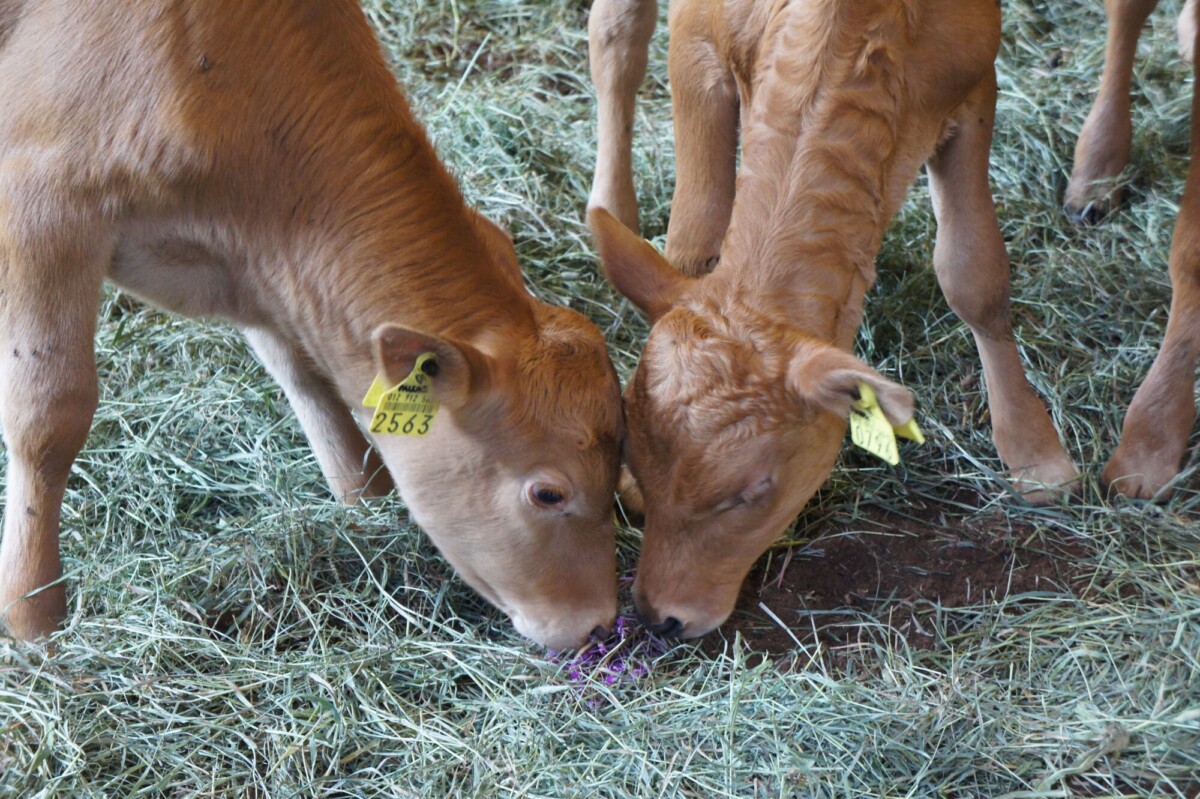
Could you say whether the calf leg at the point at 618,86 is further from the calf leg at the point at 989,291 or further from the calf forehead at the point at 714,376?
the calf forehead at the point at 714,376

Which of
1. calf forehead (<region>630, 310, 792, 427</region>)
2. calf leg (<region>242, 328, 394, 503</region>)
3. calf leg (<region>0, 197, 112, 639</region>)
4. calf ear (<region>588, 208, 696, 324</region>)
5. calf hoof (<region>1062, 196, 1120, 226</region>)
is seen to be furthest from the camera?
calf hoof (<region>1062, 196, 1120, 226</region>)

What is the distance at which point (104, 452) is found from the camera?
15.9 feet

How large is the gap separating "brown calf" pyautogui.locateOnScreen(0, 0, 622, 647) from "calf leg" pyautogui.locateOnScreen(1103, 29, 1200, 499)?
1.98 metres

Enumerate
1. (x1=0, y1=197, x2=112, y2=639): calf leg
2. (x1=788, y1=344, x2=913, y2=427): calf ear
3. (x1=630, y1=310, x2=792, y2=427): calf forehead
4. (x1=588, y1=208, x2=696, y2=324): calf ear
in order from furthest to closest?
1. (x1=588, y1=208, x2=696, y2=324): calf ear
2. (x1=0, y1=197, x2=112, y2=639): calf leg
3. (x1=630, y1=310, x2=792, y2=427): calf forehead
4. (x1=788, y1=344, x2=913, y2=427): calf ear

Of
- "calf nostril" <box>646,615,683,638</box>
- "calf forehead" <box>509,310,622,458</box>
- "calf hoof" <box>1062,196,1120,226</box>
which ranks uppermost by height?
"calf forehead" <box>509,310,622,458</box>

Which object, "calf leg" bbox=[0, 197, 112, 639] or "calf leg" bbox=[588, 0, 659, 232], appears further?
"calf leg" bbox=[588, 0, 659, 232]

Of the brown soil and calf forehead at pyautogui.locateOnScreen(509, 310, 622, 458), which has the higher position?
calf forehead at pyautogui.locateOnScreen(509, 310, 622, 458)

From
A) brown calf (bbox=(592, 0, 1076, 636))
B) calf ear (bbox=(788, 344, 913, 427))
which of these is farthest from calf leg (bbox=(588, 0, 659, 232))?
calf ear (bbox=(788, 344, 913, 427))

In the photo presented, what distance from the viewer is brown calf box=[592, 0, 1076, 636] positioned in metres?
3.55

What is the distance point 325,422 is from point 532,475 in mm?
1261

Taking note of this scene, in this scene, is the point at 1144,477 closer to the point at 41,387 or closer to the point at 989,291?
the point at 989,291

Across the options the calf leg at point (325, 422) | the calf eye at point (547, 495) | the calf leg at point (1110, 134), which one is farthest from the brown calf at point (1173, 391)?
the calf leg at point (325, 422)

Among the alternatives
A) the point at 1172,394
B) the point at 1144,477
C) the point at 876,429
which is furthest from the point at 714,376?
the point at 1172,394

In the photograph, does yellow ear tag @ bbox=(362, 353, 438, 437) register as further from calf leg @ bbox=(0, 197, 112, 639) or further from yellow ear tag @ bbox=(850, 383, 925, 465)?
yellow ear tag @ bbox=(850, 383, 925, 465)
